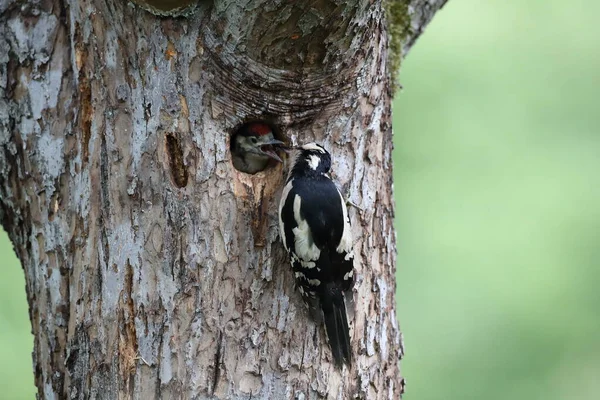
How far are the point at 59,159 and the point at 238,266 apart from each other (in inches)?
29.9

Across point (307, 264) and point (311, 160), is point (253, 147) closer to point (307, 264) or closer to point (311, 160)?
point (311, 160)

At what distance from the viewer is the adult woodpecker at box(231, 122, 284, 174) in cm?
321

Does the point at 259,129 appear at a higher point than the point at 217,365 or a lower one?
higher

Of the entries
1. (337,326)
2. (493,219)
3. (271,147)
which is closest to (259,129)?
(271,147)

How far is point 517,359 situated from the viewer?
601cm

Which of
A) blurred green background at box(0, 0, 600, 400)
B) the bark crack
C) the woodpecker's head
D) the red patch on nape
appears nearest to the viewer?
the bark crack

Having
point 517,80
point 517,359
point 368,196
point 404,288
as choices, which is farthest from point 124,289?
point 517,80

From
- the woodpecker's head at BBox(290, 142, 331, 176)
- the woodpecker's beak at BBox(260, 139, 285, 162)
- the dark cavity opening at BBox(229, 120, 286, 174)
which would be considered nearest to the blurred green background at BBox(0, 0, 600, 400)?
the dark cavity opening at BBox(229, 120, 286, 174)

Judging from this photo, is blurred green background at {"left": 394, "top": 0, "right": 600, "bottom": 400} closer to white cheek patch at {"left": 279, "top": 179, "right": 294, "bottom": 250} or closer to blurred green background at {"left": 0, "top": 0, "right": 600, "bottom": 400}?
blurred green background at {"left": 0, "top": 0, "right": 600, "bottom": 400}

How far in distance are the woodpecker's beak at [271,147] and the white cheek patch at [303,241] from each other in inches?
11.9

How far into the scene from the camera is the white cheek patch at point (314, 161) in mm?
3029

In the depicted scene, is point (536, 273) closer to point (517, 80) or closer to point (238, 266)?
point (517, 80)

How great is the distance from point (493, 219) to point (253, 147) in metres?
3.18

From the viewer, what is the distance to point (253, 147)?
3.29 metres
